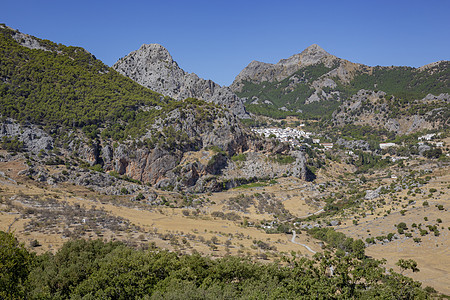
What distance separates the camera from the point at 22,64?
71.0 meters

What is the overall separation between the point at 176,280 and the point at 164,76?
112234mm

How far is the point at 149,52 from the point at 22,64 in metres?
60.1

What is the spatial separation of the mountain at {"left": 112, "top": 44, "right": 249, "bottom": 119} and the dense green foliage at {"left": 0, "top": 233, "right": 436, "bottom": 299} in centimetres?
10172

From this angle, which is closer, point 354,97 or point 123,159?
point 123,159

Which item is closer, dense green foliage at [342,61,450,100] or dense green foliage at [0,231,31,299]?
dense green foliage at [0,231,31,299]

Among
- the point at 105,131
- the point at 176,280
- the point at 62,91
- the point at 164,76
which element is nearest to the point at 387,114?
the point at 164,76

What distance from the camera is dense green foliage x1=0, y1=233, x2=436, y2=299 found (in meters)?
15.5

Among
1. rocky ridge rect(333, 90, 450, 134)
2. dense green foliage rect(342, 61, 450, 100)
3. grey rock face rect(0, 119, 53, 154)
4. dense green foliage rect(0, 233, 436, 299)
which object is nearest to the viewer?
dense green foliage rect(0, 233, 436, 299)

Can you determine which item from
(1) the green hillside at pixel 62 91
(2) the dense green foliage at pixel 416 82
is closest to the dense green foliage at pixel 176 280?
(1) the green hillside at pixel 62 91

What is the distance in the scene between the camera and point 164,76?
12062cm

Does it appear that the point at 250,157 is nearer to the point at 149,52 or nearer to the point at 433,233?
the point at 433,233

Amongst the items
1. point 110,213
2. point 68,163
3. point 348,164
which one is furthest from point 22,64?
point 348,164

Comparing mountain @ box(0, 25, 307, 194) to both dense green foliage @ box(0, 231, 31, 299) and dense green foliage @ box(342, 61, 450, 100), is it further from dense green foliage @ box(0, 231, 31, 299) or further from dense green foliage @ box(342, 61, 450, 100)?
dense green foliage @ box(342, 61, 450, 100)

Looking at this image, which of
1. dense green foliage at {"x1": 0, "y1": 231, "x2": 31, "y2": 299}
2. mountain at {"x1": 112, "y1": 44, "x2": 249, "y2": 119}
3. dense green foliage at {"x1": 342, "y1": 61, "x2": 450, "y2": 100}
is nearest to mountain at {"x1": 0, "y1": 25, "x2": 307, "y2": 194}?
mountain at {"x1": 112, "y1": 44, "x2": 249, "y2": 119}
